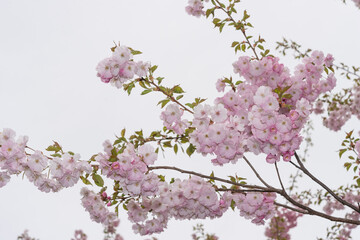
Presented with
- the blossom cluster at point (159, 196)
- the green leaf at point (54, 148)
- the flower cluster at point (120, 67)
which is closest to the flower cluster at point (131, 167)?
the blossom cluster at point (159, 196)

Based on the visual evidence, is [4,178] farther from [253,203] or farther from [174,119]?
[253,203]

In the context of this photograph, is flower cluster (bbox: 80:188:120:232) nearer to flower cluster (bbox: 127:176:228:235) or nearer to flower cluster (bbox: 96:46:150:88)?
flower cluster (bbox: 127:176:228:235)

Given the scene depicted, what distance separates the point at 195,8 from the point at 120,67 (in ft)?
7.25

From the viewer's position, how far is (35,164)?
146 inches

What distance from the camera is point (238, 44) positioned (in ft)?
17.2

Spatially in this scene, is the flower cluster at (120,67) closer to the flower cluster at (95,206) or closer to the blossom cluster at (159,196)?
the blossom cluster at (159,196)

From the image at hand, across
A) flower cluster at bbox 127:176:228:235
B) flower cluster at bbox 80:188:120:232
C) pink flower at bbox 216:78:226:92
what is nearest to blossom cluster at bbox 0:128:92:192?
flower cluster at bbox 80:188:120:232

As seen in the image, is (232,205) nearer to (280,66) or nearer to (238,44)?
(280,66)

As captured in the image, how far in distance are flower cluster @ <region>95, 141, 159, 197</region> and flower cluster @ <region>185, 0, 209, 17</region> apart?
2718mm

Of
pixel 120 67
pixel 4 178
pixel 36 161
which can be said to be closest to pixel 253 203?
pixel 120 67

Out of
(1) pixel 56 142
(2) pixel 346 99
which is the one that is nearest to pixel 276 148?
(1) pixel 56 142

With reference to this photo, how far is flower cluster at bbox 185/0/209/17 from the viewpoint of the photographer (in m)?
5.78

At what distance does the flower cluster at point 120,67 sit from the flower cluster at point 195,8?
6.59ft

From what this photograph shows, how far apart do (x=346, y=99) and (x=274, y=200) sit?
547cm
